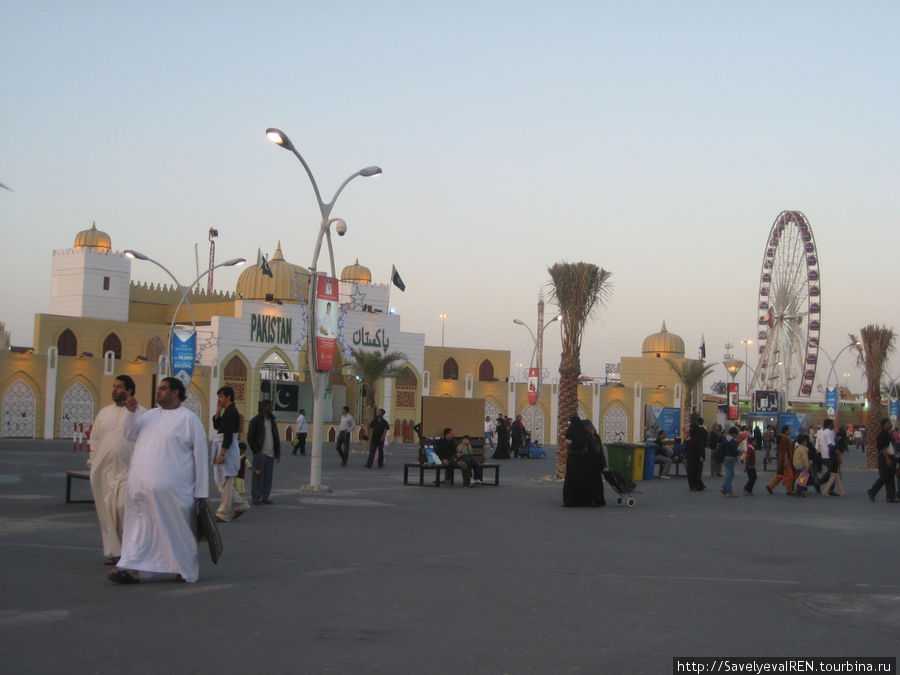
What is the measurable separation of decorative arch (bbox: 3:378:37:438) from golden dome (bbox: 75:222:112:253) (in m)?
15.9

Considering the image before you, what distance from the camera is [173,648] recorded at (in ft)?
19.3

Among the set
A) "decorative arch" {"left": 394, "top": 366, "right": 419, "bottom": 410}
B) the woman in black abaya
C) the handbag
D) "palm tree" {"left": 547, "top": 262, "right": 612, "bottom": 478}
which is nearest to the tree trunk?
"palm tree" {"left": 547, "top": 262, "right": 612, "bottom": 478}

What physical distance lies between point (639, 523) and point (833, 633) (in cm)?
753

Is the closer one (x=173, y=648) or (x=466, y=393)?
(x=173, y=648)

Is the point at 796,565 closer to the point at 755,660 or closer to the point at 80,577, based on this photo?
the point at 755,660

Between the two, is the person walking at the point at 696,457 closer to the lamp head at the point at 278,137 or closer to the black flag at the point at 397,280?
the lamp head at the point at 278,137

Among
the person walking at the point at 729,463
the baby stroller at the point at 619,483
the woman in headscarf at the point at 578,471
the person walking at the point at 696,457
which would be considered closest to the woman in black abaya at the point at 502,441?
the person walking at the point at 696,457

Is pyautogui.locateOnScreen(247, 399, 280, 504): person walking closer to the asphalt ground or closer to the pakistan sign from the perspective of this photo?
the asphalt ground

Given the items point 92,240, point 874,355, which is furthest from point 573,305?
point 92,240

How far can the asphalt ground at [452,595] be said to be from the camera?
5891mm

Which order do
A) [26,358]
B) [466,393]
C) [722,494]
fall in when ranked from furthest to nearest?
[466,393] → [26,358] → [722,494]

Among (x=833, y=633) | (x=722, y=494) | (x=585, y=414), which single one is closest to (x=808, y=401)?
(x=585, y=414)

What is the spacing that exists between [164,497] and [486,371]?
211 feet

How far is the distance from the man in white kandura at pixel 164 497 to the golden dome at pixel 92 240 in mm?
56173
